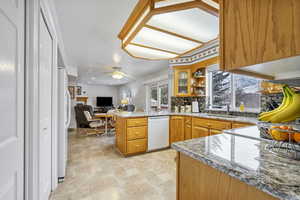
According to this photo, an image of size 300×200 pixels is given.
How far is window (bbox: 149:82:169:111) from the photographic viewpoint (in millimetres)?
5125

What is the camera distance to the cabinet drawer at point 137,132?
9.24ft

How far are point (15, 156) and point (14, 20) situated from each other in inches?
31.7

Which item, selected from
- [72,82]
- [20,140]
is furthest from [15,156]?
[72,82]

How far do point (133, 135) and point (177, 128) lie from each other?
111 centimetres

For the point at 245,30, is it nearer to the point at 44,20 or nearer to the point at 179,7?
the point at 179,7

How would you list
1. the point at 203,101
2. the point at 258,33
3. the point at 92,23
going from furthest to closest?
the point at 203,101, the point at 92,23, the point at 258,33

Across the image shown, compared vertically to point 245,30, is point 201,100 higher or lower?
lower

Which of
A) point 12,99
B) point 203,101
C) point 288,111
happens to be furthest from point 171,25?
point 203,101

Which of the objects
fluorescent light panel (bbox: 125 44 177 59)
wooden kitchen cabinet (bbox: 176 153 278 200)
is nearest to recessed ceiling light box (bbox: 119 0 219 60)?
fluorescent light panel (bbox: 125 44 177 59)

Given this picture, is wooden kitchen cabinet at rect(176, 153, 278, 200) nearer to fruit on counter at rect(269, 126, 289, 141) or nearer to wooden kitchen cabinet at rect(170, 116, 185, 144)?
fruit on counter at rect(269, 126, 289, 141)

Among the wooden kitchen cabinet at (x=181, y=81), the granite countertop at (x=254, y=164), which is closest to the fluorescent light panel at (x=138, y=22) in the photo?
the granite countertop at (x=254, y=164)

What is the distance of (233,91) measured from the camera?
9.89 feet

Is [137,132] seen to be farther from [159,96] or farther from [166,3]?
[159,96]

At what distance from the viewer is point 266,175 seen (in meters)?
0.50
